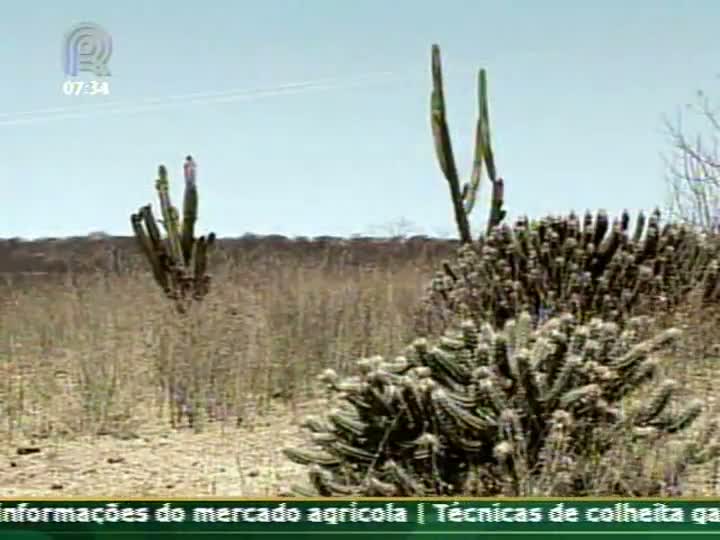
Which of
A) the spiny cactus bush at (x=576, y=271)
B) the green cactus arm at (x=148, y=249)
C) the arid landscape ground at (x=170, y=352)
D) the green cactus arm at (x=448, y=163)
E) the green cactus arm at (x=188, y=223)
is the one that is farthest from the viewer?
the green cactus arm at (x=148, y=249)

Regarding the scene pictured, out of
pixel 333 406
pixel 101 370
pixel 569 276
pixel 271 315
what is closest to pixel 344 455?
pixel 333 406

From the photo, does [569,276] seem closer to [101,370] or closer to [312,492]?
[101,370]

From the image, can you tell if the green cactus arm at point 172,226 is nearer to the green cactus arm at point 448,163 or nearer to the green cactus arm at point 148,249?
the green cactus arm at point 148,249

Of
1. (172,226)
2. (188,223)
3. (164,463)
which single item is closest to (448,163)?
(188,223)

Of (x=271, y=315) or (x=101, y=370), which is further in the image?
(x=271, y=315)

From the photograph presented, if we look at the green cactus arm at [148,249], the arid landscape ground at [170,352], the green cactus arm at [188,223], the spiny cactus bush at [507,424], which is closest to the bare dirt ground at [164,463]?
the arid landscape ground at [170,352]

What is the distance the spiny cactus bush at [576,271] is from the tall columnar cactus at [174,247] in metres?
2.06

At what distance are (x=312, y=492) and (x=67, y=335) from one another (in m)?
2.36

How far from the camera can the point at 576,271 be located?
5324 millimetres

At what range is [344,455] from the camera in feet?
9.97

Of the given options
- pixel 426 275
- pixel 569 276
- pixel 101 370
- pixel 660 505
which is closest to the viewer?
pixel 660 505

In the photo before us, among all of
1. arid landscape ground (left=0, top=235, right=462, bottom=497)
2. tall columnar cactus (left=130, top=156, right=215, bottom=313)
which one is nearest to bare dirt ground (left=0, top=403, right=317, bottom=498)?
arid landscape ground (left=0, top=235, right=462, bottom=497)

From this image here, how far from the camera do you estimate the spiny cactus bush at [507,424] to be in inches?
111

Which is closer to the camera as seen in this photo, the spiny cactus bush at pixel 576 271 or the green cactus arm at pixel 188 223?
the spiny cactus bush at pixel 576 271
